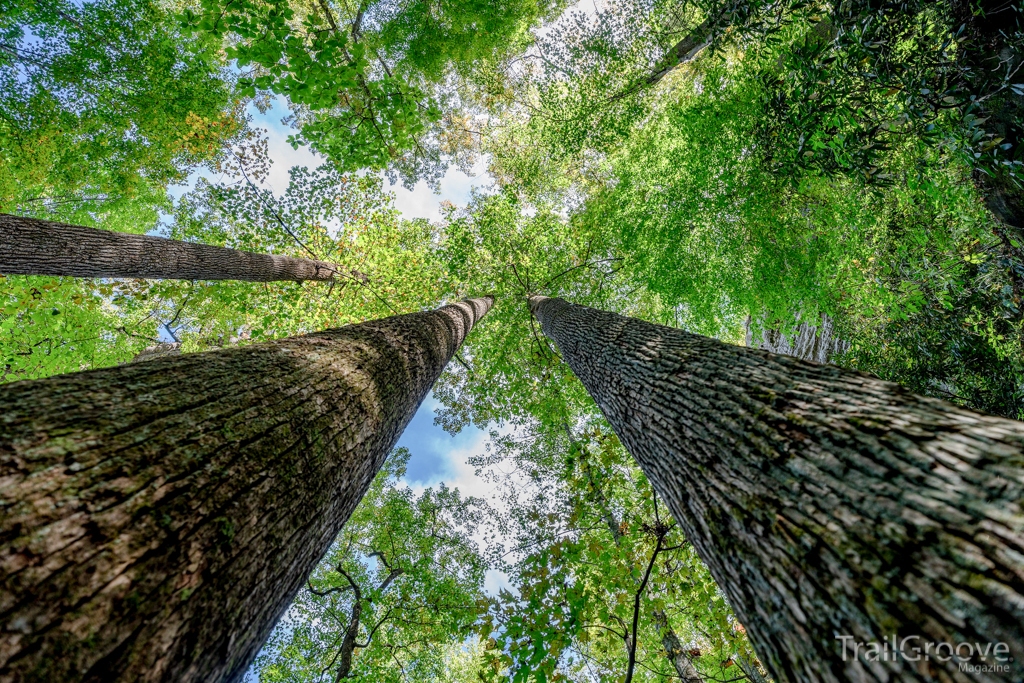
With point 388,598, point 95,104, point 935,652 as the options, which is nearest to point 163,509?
point 935,652

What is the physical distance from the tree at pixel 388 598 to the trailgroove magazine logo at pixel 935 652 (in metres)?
8.08

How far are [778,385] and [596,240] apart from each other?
356 inches

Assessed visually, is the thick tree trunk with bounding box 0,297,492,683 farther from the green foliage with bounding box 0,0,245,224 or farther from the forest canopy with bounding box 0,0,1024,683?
the green foliage with bounding box 0,0,245,224

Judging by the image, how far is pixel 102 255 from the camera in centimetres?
536

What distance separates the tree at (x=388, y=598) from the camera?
325 inches

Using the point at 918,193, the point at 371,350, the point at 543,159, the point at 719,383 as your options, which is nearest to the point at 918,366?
the point at 918,193

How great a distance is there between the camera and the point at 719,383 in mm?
2139

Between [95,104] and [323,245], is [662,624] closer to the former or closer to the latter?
[323,245]

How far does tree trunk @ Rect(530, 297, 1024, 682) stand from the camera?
34.1 inches

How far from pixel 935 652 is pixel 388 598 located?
10494 millimetres

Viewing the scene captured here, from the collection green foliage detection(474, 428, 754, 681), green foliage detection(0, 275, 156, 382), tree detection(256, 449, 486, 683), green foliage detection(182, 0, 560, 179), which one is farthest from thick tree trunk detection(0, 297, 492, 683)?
green foliage detection(0, 275, 156, 382)

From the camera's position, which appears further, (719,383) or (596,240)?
(596,240)

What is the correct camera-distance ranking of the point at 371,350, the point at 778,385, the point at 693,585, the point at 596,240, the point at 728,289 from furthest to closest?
the point at 596,240
the point at 728,289
the point at 693,585
the point at 371,350
the point at 778,385

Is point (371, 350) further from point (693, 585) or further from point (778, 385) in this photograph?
point (693, 585)
